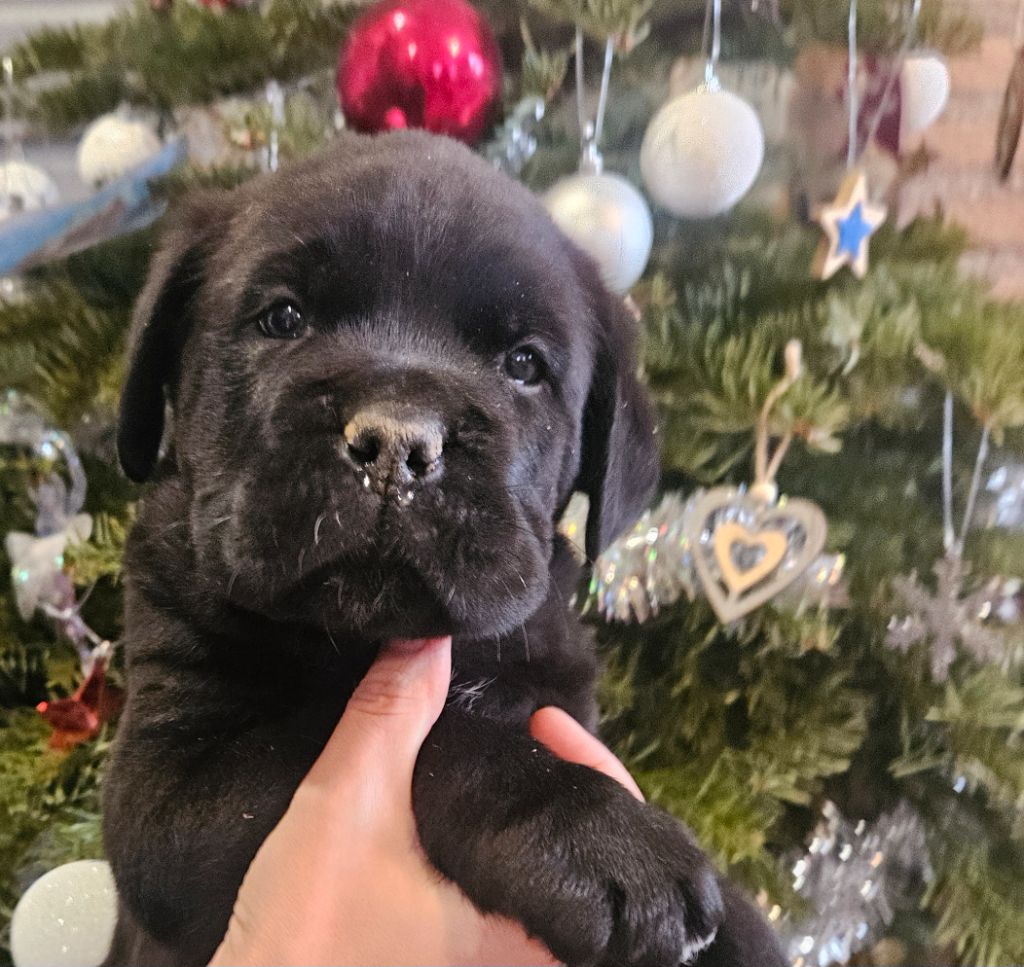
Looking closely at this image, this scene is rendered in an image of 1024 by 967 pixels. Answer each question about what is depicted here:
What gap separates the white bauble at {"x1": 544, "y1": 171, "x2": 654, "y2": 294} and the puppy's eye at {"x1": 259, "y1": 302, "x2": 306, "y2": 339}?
540 mm

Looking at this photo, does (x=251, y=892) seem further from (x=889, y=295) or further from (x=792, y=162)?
(x=792, y=162)

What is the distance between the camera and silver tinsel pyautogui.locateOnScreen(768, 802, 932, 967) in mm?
1618

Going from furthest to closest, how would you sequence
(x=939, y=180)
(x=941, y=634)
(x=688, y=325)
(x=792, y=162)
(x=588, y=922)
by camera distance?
(x=939, y=180) → (x=792, y=162) → (x=688, y=325) → (x=941, y=634) → (x=588, y=922)

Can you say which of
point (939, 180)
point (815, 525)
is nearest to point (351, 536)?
point (815, 525)

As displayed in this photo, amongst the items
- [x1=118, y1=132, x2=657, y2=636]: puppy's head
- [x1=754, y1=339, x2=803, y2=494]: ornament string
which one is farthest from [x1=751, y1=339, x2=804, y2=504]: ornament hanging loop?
[x1=118, y1=132, x2=657, y2=636]: puppy's head

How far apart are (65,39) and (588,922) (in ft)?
6.82

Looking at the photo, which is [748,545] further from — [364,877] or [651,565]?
[364,877]

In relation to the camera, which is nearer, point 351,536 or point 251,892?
point 351,536

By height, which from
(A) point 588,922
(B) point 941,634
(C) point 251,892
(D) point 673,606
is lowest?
(D) point 673,606

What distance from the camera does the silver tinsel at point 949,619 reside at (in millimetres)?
1407

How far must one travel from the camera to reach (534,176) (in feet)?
5.57

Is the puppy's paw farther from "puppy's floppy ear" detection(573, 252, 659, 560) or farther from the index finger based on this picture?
"puppy's floppy ear" detection(573, 252, 659, 560)

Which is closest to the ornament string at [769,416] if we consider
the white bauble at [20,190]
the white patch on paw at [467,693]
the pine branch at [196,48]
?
the white patch on paw at [467,693]

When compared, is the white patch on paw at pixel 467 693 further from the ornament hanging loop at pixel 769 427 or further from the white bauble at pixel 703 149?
the white bauble at pixel 703 149
